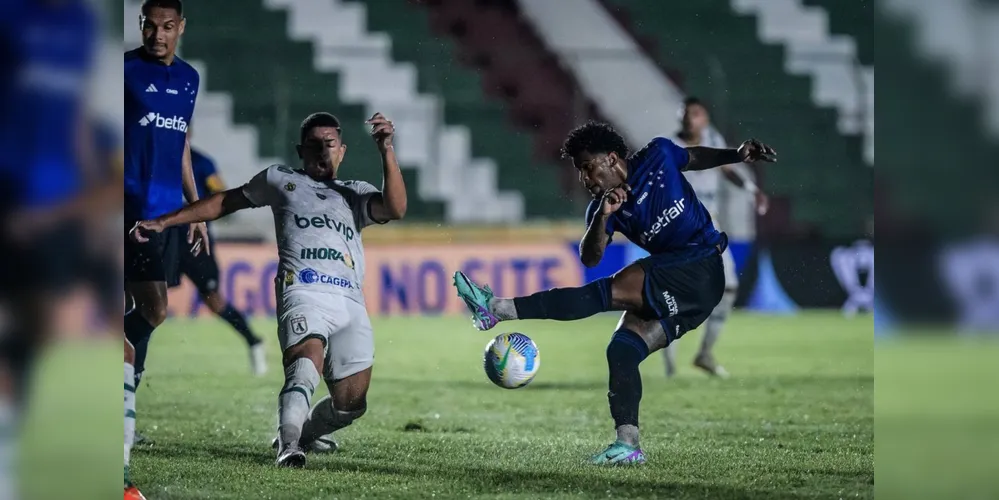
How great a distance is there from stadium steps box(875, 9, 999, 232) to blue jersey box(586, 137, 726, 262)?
124cm

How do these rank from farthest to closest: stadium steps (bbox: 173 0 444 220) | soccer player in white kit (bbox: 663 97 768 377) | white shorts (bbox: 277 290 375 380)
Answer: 1. stadium steps (bbox: 173 0 444 220)
2. soccer player in white kit (bbox: 663 97 768 377)
3. white shorts (bbox: 277 290 375 380)

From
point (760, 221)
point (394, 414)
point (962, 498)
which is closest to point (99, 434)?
point (962, 498)

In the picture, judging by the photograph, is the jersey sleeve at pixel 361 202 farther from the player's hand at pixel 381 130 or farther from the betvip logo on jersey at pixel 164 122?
the betvip logo on jersey at pixel 164 122

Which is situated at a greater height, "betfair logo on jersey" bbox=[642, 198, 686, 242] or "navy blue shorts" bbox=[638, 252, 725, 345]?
"betfair logo on jersey" bbox=[642, 198, 686, 242]

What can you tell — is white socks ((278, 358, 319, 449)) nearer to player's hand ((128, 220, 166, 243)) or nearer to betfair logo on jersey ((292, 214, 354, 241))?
betfair logo on jersey ((292, 214, 354, 241))

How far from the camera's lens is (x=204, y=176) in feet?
17.7

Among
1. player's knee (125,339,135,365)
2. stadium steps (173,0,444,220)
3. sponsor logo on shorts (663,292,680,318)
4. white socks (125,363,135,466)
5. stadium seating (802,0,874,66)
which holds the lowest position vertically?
white socks (125,363,135,466)

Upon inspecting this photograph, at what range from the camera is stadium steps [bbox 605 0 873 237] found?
8109 mm

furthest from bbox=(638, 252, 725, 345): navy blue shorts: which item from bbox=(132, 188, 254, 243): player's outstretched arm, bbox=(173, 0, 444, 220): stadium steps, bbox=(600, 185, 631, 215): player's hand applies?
bbox=(173, 0, 444, 220): stadium steps

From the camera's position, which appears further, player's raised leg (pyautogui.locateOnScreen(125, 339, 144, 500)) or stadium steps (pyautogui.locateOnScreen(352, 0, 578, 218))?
stadium steps (pyautogui.locateOnScreen(352, 0, 578, 218))

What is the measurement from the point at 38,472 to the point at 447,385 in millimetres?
3780

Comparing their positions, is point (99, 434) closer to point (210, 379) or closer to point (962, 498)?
point (962, 498)

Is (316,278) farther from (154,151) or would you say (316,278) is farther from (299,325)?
(154,151)

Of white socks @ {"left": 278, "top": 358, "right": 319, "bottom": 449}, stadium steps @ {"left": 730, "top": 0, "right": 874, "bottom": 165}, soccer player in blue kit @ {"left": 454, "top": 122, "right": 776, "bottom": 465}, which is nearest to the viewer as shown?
white socks @ {"left": 278, "top": 358, "right": 319, "bottom": 449}
